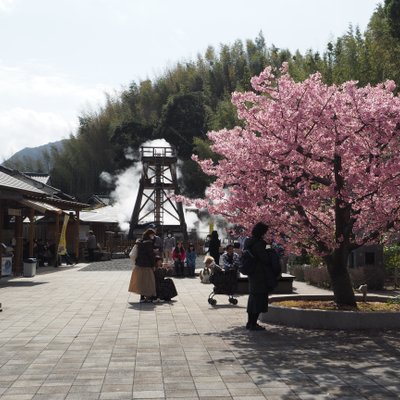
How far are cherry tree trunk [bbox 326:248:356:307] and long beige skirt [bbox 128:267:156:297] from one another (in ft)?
14.4

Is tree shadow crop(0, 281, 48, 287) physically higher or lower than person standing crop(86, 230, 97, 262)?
lower

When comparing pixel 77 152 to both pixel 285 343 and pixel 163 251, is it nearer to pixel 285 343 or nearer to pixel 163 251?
pixel 163 251

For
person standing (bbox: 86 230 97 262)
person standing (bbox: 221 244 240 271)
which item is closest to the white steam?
person standing (bbox: 86 230 97 262)

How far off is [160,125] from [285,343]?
55.0m

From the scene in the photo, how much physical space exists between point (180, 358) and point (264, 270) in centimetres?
272

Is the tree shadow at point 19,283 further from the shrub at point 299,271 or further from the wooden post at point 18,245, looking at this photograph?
the shrub at point 299,271

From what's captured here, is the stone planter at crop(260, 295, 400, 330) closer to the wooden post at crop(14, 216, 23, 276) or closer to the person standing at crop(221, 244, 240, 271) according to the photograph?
the person standing at crop(221, 244, 240, 271)

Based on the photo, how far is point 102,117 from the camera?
71188mm

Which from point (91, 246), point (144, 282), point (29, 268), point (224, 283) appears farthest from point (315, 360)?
point (91, 246)

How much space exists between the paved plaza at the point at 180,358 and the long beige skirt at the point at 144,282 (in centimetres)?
131

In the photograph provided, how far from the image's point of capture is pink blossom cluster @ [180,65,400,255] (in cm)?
955

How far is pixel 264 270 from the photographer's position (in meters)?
9.48

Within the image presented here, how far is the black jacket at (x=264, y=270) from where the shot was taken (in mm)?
9430

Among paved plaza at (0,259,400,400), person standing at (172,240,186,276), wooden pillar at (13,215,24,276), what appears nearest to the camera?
paved plaza at (0,259,400,400)
